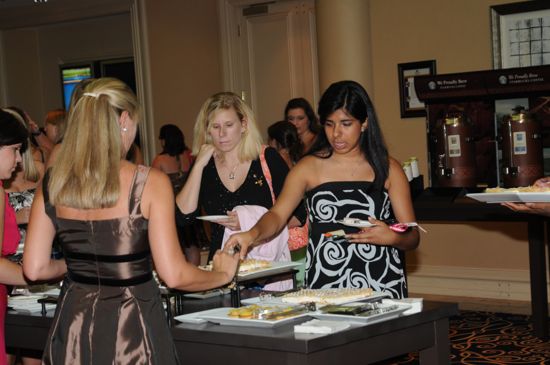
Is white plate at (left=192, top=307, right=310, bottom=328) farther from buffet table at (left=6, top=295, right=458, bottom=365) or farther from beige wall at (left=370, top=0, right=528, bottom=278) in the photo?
beige wall at (left=370, top=0, right=528, bottom=278)

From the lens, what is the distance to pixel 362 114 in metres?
3.50

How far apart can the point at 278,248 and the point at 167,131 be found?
4972 millimetres

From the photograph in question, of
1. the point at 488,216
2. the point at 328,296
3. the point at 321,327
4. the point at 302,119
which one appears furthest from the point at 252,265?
the point at 302,119

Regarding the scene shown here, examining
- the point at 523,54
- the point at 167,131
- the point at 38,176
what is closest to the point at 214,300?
the point at 38,176

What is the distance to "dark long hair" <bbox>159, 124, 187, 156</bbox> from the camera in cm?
869

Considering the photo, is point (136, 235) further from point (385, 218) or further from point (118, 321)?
point (385, 218)

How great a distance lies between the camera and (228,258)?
2.76 meters

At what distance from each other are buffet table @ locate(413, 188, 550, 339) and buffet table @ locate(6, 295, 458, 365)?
221 centimetres

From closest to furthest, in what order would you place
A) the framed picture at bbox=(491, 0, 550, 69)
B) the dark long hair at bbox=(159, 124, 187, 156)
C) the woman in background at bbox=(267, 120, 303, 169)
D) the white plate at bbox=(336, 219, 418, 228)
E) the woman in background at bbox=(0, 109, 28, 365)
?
1. the woman in background at bbox=(0, 109, 28, 365)
2. the white plate at bbox=(336, 219, 418, 228)
3. the woman in background at bbox=(267, 120, 303, 169)
4. the framed picture at bbox=(491, 0, 550, 69)
5. the dark long hair at bbox=(159, 124, 187, 156)

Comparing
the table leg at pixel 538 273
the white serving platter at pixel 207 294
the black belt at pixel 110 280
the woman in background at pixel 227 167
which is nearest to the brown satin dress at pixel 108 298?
the black belt at pixel 110 280

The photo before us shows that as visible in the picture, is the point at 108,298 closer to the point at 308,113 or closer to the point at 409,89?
the point at 308,113

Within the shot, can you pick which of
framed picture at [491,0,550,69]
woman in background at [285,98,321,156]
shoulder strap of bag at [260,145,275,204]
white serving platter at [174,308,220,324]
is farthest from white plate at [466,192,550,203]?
framed picture at [491,0,550,69]

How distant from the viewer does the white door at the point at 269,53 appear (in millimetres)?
8727

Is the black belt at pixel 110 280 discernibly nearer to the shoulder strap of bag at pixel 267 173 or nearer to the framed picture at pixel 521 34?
the shoulder strap of bag at pixel 267 173
